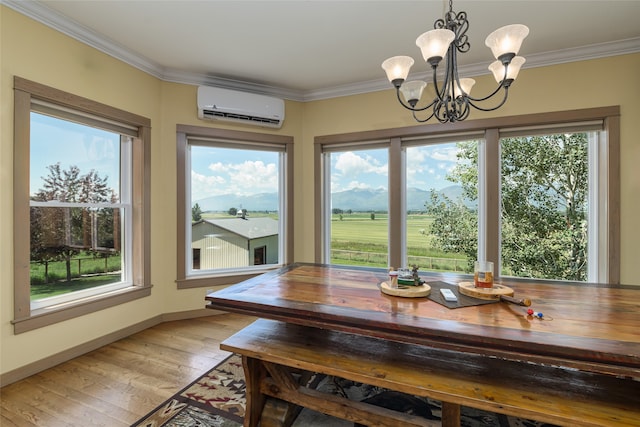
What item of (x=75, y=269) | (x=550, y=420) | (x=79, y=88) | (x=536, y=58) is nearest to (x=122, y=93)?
(x=79, y=88)

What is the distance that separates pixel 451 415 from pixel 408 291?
1.86ft

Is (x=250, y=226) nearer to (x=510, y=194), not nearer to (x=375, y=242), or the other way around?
(x=375, y=242)

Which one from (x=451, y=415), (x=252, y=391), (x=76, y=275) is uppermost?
(x=76, y=275)

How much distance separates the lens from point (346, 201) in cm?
359

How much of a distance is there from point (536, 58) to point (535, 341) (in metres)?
2.78

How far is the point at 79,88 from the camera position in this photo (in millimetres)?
2367

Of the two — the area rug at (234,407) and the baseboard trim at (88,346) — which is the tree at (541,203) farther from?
the baseboard trim at (88,346)

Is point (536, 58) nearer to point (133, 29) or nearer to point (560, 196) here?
point (560, 196)

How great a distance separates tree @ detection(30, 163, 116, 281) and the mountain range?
0.99 metres

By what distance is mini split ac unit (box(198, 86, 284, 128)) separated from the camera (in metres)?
3.10

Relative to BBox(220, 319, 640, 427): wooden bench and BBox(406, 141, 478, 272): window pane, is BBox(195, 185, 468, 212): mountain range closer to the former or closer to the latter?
BBox(406, 141, 478, 272): window pane

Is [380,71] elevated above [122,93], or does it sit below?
above

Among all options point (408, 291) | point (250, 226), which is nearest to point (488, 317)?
point (408, 291)

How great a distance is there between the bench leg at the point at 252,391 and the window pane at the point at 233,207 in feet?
6.36
